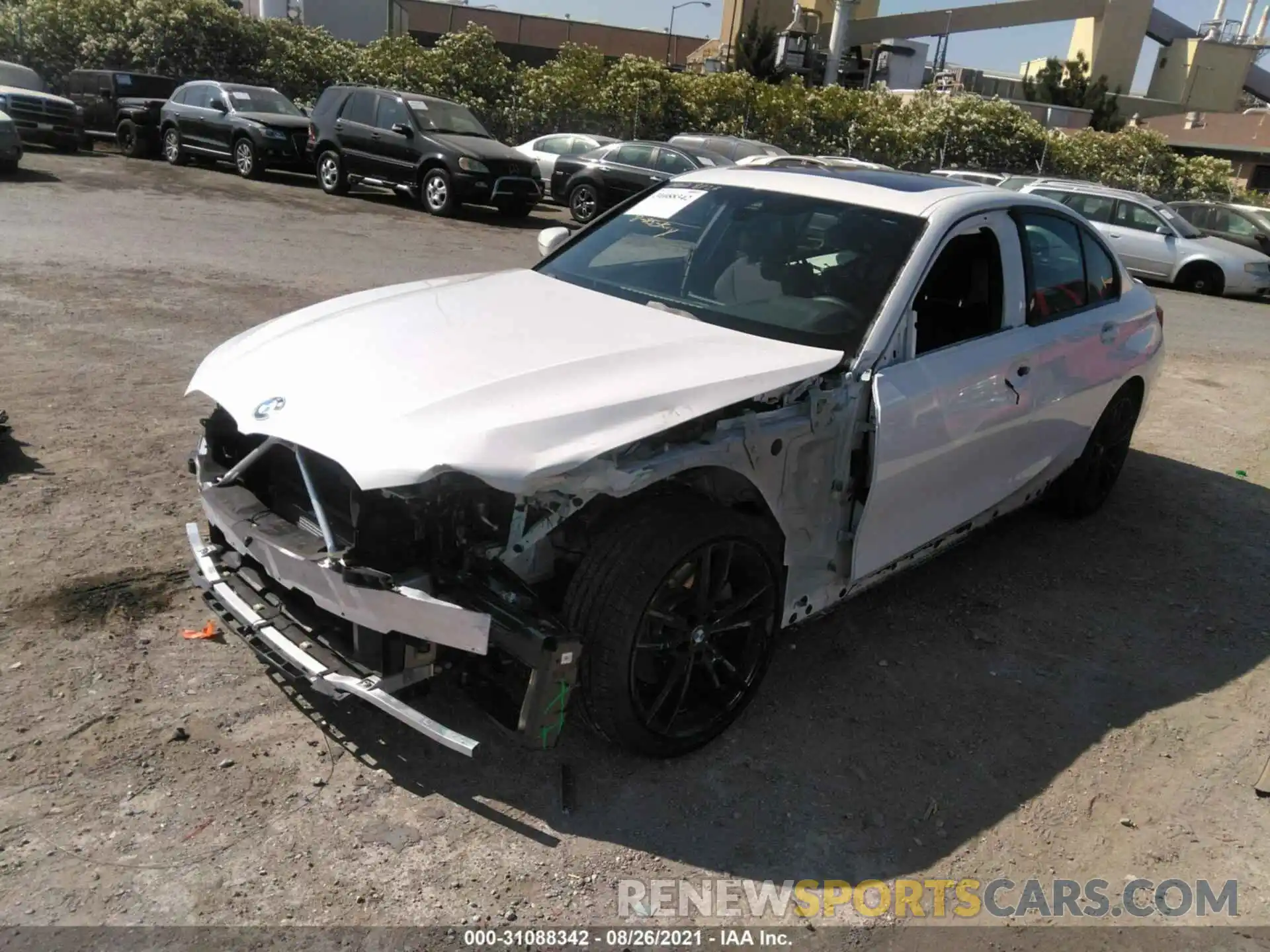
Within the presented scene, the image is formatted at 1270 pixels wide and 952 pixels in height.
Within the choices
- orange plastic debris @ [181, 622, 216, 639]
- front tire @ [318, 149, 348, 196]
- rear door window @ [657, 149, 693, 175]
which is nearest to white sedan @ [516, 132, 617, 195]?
rear door window @ [657, 149, 693, 175]

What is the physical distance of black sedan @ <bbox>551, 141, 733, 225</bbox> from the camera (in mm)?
16938

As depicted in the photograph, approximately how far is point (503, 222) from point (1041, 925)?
49.4ft

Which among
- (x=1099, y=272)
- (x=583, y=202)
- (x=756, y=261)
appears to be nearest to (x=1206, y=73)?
(x=583, y=202)

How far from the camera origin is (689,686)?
3.19m

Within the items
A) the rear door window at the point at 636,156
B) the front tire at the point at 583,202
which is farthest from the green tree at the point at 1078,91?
the front tire at the point at 583,202

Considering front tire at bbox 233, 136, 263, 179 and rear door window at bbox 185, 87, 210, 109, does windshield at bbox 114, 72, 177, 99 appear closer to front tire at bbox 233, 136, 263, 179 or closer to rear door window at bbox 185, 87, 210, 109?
rear door window at bbox 185, 87, 210, 109

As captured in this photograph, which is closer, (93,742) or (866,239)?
(93,742)

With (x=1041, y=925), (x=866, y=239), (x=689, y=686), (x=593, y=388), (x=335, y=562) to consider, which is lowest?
(x=1041, y=925)

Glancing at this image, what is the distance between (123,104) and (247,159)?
4.63 metres

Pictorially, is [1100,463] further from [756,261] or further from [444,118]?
[444,118]

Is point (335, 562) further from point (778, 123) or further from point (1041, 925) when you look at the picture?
point (778, 123)

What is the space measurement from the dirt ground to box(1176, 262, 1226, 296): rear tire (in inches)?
538

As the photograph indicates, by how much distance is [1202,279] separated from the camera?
1734cm

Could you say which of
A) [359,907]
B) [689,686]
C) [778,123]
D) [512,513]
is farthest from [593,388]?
[778,123]
